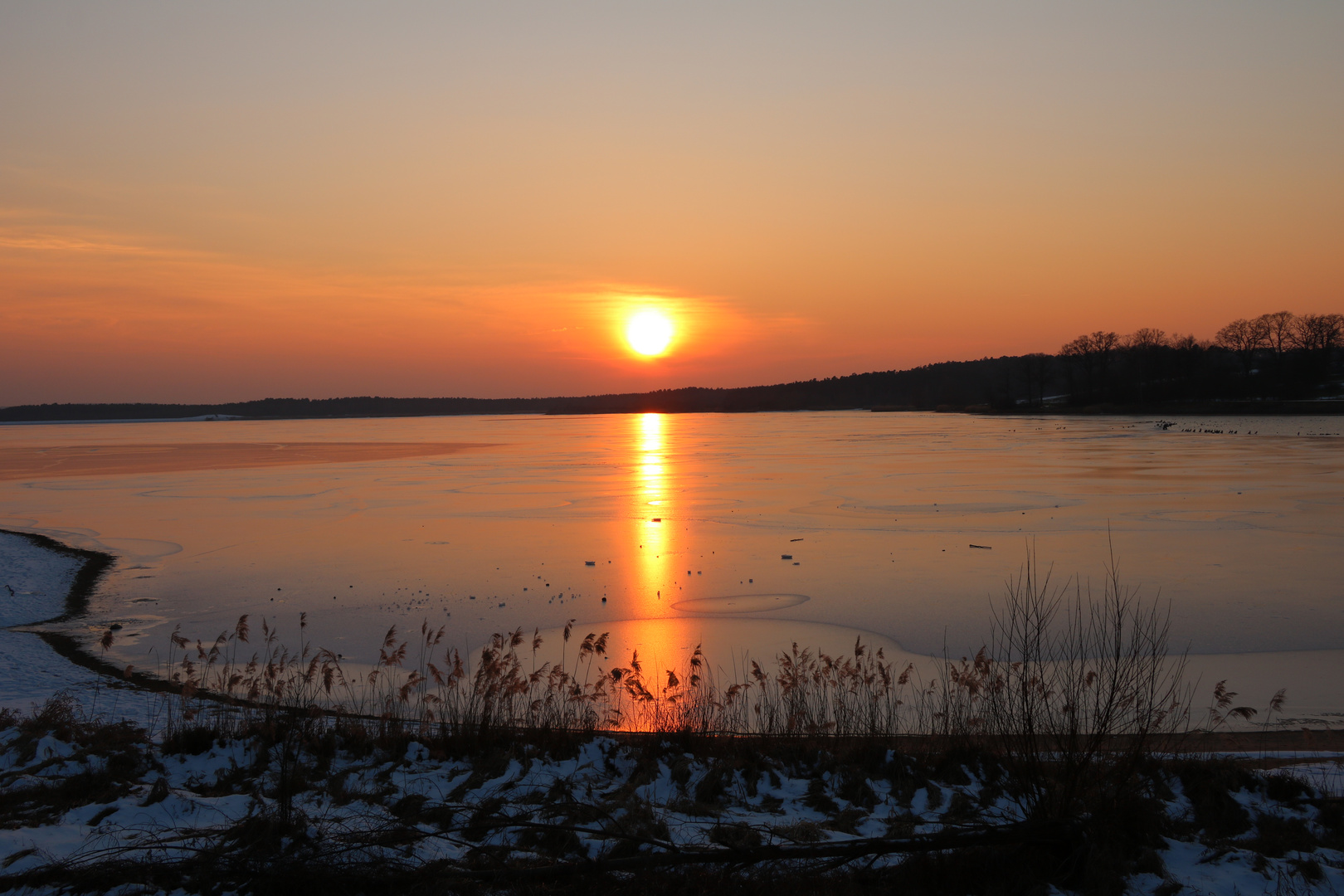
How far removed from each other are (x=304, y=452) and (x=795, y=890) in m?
47.2

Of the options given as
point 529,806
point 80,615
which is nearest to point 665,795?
point 529,806

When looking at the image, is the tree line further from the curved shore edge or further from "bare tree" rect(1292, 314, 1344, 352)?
the curved shore edge

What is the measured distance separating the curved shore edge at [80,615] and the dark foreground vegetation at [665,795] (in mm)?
943

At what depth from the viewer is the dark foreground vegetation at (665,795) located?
4.27 m

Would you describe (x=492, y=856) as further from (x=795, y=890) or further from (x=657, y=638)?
(x=657, y=638)

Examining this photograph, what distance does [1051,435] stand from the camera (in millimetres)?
53656

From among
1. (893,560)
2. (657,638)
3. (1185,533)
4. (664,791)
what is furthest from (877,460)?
(664,791)

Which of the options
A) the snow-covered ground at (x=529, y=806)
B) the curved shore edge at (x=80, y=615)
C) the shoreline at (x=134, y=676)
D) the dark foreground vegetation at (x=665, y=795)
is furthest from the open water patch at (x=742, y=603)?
the curved shore edge at (x=80, y=615)

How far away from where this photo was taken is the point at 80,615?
11.0m

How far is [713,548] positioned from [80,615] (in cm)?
922

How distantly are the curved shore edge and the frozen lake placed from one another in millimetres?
296

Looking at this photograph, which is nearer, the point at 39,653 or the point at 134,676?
the point at 134,676

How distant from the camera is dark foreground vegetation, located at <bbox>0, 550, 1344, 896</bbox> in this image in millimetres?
4270

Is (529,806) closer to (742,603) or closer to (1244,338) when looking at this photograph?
(742,603)
